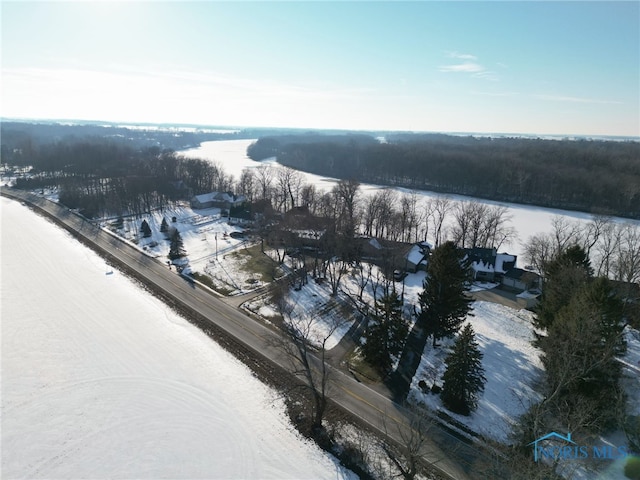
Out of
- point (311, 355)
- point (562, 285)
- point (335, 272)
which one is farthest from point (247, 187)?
point (562, 285)

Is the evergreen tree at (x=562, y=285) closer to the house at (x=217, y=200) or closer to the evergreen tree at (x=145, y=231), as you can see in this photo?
the evergreen tree at (x=145, y=231)

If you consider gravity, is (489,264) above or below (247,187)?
below

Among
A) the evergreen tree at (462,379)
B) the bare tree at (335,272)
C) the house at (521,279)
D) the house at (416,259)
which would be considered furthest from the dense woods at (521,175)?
the evergreen tree at (462,379)

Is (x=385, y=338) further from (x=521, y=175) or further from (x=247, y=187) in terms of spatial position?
(x=521, y=175)

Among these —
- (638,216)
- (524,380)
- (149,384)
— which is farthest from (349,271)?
(638,216)

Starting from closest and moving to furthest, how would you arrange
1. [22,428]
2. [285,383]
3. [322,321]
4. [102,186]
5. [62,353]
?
[22,428] → [285,383] → [62,353] → [322,321] → [102,186]

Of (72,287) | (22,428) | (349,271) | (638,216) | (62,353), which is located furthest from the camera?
(638,216)

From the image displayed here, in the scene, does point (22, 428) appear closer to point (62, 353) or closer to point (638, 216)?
point (62, 353)
